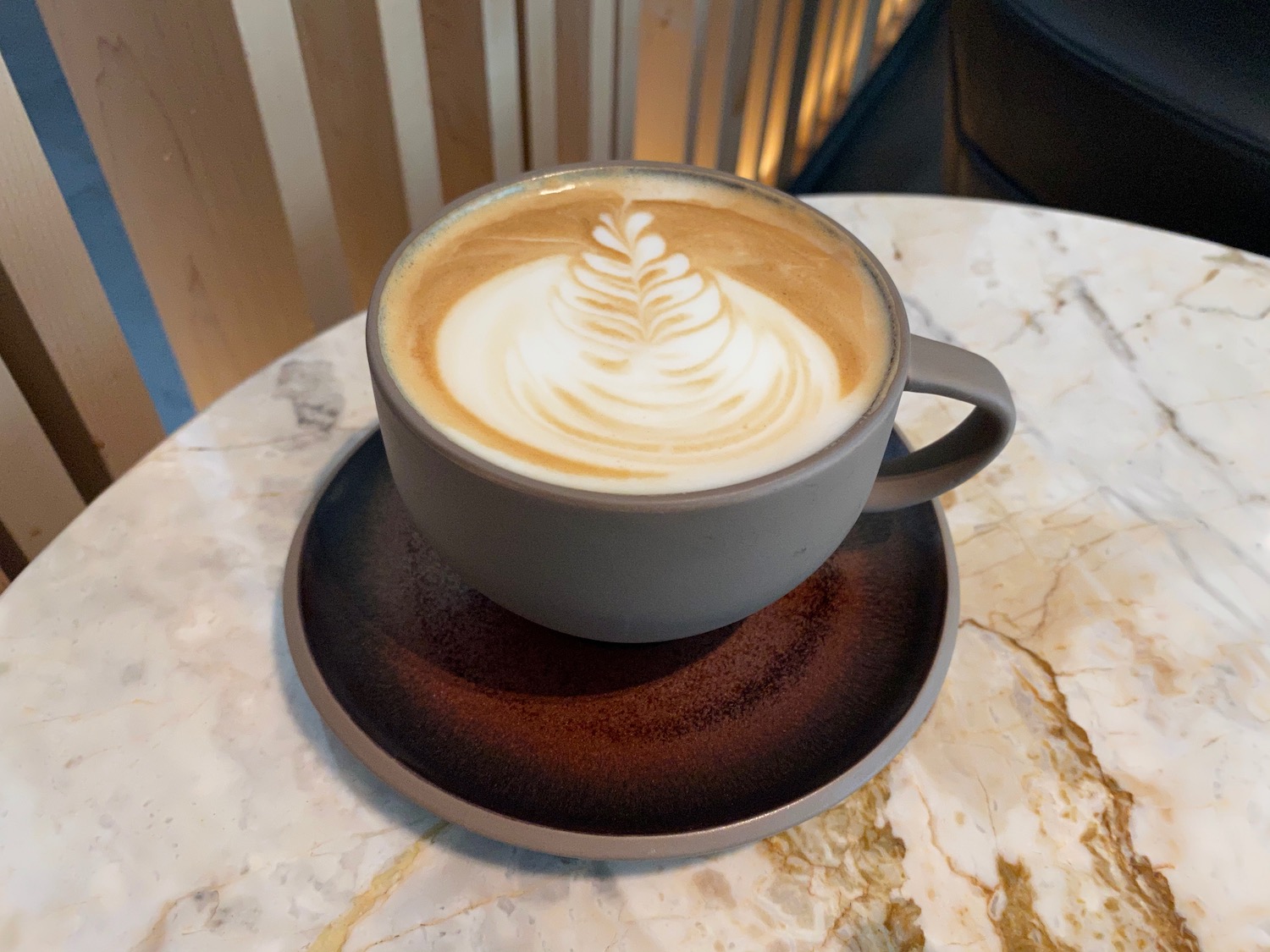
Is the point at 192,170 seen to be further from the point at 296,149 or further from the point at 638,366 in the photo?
the point at 638,366

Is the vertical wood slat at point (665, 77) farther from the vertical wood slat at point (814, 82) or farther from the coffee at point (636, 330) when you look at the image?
the coffee at point (636, 330)

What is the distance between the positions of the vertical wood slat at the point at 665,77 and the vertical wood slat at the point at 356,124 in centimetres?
42

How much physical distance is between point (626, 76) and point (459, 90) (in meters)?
0.24

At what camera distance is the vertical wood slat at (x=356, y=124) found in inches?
34.5

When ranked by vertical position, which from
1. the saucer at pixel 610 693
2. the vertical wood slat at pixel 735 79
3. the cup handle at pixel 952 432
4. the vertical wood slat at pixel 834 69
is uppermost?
the cup handle at pixel 952 432

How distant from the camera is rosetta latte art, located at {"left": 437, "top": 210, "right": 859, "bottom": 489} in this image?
1.29ft

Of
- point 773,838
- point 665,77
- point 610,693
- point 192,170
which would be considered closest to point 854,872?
point 773,838

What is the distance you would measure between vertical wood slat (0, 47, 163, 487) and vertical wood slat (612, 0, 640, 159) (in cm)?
66

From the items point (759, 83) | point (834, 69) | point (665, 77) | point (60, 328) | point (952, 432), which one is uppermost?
point (952, 432)

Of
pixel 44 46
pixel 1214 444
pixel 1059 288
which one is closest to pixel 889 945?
pixel 1214 444

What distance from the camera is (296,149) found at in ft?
2.73

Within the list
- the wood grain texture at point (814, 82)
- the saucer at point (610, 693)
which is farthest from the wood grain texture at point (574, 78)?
the wood grain texture at point (814, 82)

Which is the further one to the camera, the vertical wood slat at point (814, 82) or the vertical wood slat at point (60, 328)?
the vertical wood slat at point (814, 82)

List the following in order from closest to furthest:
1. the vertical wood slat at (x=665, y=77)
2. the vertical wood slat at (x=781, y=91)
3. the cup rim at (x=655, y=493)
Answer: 1. the cup rim at (x=655, y=493)
2. the vertical wood slat at (x=665, y=77)
3. the vertical wood slat at (x=781, y=91)
